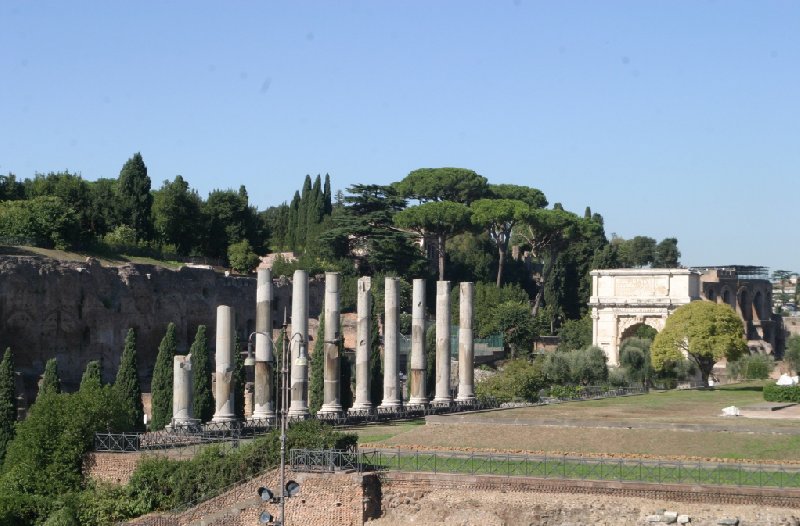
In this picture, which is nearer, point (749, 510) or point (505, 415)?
point (749, 510)

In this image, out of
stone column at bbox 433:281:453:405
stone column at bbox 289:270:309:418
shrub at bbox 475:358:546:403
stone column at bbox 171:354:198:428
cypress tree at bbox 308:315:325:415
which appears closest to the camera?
stone column at bbox 171:354:198:428

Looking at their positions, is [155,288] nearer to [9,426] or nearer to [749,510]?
[9,426]

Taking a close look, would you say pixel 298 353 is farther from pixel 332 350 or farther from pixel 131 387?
pixel 131 387

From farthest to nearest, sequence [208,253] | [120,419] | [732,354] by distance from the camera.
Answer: [208,253], [732,354], [120,419]

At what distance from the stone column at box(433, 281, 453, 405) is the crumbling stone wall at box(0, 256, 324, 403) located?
15200 millimetres

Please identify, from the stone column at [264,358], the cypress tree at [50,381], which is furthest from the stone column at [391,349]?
the cypress tree at [50,381]

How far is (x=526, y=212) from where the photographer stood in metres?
99.6

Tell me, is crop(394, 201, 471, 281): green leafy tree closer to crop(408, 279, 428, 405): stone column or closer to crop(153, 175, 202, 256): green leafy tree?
crop(153, 175, 202, 256): green leafy tree

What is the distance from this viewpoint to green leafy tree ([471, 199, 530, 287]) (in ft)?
326

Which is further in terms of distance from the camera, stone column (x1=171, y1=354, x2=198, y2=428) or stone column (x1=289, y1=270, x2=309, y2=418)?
stone column (x1=289, y1=270, x2=309, y2=418)

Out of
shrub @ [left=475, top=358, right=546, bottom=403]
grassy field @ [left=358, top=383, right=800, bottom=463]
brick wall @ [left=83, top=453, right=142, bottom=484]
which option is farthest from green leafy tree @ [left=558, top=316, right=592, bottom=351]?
brick wall @ [left=83, top=453, right=142, bottom=484]

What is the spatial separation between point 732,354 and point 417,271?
26912 millimetres

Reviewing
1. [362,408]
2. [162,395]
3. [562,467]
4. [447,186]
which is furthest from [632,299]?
[562,467]

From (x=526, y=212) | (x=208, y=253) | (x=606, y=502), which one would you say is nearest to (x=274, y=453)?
(x=606, y=502)
